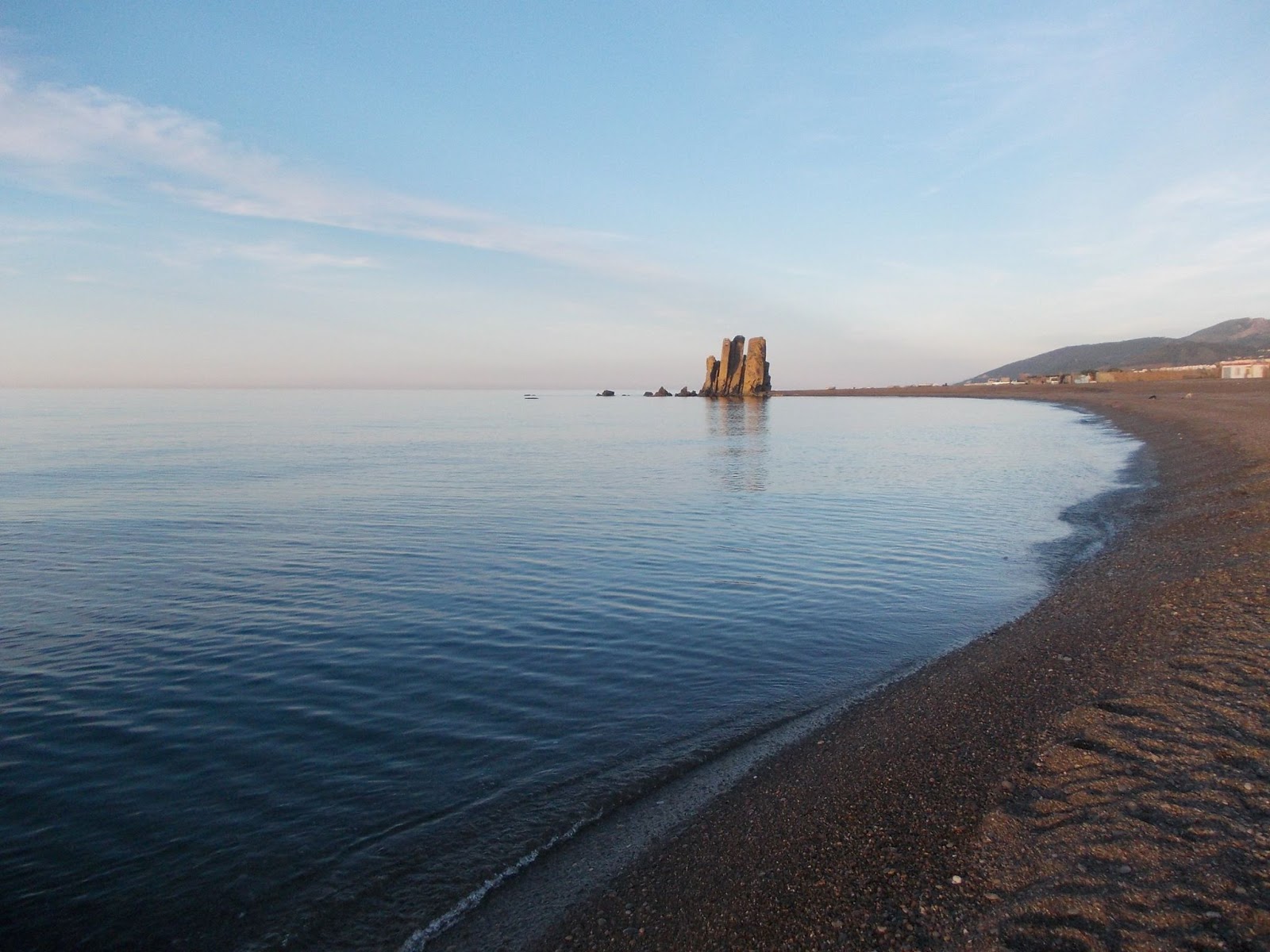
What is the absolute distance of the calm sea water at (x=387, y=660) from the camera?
687cm

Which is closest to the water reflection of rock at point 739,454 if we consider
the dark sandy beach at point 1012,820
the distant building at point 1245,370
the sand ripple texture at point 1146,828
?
the dark sandy beach at point 1012,820

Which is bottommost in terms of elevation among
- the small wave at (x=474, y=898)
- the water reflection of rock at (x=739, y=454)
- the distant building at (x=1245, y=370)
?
the small wave at (x=474, y=898)

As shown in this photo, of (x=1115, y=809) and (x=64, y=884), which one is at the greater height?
(x=1115, y=809)

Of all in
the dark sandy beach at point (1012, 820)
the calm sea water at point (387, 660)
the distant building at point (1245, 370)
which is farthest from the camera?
the distant building at point (1245, 370)

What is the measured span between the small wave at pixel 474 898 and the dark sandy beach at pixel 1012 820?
35.6 inches

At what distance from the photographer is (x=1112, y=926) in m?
4.92

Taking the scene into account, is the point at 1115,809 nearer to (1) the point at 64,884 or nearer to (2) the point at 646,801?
(2) the point at 646,801

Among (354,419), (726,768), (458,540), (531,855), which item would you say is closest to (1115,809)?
(726,768)

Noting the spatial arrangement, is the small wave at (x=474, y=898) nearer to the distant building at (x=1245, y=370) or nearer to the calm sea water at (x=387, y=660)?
the calm sea water at (x=387, y=660)

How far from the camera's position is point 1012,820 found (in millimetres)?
6414

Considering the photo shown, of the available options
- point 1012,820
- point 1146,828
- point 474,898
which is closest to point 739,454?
point 1012,820

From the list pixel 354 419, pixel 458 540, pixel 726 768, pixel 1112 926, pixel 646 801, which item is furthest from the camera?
pixel 354 419

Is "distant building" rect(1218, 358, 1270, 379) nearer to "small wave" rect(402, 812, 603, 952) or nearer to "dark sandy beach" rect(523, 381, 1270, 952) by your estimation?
"dark sandy beach" rect(523, 381, 1270, 952)

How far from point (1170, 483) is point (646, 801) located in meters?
29.0
